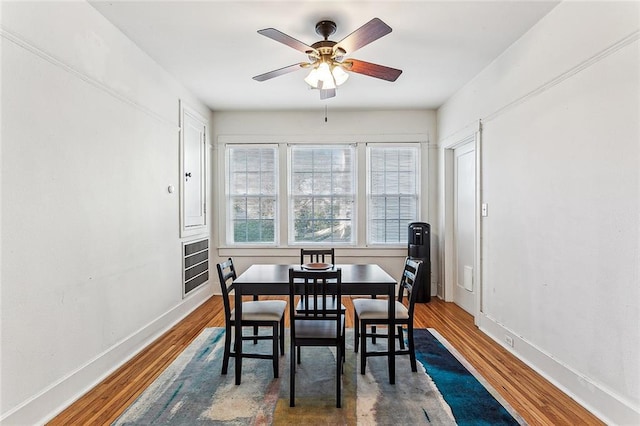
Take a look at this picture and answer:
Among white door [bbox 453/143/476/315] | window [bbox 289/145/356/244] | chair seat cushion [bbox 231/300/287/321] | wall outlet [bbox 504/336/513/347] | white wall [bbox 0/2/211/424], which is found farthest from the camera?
window [bbox 289/145/356/244]

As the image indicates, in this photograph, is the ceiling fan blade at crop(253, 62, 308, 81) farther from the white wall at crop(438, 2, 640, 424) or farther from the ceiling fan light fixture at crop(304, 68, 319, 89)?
the white wall at crop(438, 2, 640, 424)

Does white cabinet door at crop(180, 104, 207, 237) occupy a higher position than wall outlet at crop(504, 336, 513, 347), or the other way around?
white cabinet door at crop(180, 104, 207, 237)

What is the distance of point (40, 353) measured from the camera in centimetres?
213

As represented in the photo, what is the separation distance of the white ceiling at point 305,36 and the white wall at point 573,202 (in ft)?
1.11

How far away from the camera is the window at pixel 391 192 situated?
534 cm

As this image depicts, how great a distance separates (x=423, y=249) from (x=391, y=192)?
1.01 metres

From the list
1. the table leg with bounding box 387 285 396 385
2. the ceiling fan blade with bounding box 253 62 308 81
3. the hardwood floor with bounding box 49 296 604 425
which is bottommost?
the hardwood floor with bounding box 49 296 604 425

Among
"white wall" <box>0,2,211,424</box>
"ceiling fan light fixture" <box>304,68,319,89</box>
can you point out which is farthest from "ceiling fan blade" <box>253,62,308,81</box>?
"white wall" <box>0,2,211,424</box>

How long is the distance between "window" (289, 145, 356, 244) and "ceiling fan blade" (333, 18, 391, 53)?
9.04ft

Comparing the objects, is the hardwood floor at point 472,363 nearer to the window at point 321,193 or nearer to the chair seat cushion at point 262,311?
the chair seat cushion at point 262,311

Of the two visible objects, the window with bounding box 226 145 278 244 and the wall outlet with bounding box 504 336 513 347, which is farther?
the window with bounding box 226 145 278 244

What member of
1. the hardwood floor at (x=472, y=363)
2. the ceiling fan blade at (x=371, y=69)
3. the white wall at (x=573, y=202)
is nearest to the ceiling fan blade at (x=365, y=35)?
the ceiling fan blade at (x=371, y=69)

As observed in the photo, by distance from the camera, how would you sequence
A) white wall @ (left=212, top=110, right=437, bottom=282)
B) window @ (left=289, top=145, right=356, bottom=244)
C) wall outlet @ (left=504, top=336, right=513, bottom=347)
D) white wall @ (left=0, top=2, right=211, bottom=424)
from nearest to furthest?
white wall @ (left=0, top=2, right=211, bottom=424), wall outlet @ (left=504, top=336, right=513, bottom=347), white wall @ (left=212, top=110, right=437, bottom=282), window @ (left=289, top=145, right=356, bottom=244)

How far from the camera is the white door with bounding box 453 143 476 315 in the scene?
14.2 ft
